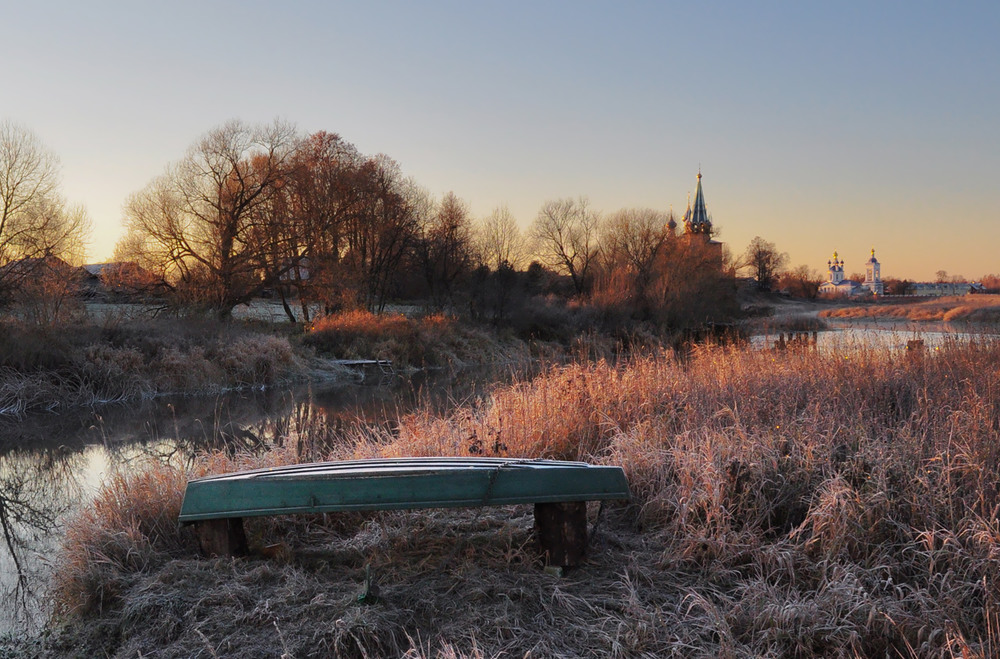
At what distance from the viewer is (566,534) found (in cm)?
405

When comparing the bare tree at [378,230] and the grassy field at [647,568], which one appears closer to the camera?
the grassy field at [647,568]

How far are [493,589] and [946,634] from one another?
212cm

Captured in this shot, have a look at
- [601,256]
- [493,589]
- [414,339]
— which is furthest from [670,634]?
[601,256]

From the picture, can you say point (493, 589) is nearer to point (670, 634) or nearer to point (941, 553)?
point (670, 634)

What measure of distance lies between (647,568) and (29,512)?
6.55 m

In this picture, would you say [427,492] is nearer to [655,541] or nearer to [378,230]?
[655,541]

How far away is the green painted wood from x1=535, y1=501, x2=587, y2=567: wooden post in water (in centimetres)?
13

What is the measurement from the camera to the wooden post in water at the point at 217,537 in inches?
165

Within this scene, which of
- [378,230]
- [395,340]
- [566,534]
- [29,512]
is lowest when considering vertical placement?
[29,512]

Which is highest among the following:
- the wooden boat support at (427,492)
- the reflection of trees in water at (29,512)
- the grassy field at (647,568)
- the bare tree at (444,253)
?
the bare tree at (444,253)

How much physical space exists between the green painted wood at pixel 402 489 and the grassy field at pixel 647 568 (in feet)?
1.26

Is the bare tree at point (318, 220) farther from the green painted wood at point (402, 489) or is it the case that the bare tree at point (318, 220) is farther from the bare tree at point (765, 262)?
the bare tree at point (765, 262)

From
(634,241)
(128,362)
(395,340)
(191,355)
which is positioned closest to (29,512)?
(128,362)

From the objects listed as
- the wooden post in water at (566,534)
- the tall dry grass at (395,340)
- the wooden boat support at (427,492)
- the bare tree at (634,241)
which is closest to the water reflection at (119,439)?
the wooden boat support at (427,492)
